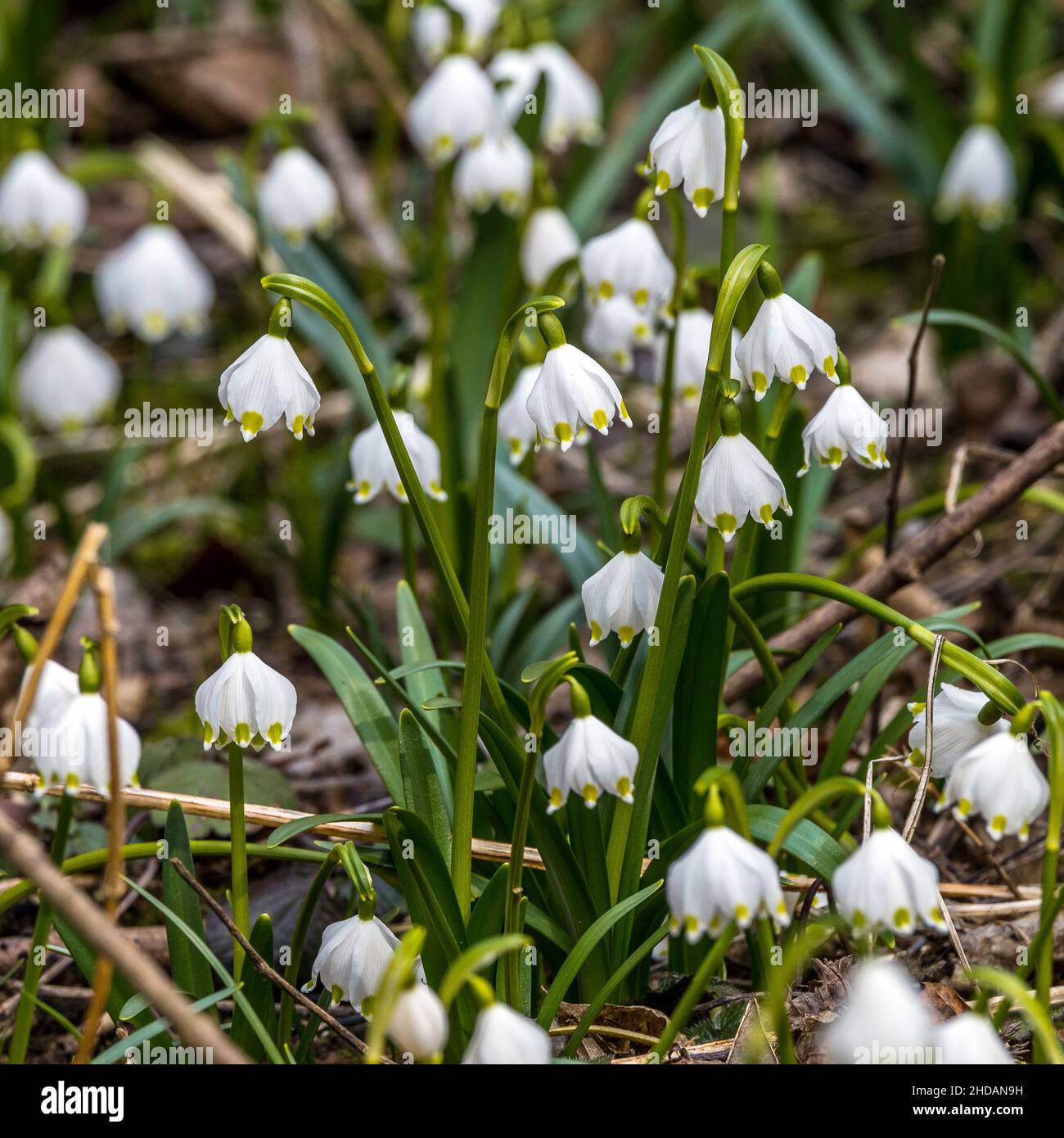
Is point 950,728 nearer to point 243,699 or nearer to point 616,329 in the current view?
point 243,699

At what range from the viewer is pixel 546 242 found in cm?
277

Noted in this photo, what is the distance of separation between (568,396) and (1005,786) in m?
0.59

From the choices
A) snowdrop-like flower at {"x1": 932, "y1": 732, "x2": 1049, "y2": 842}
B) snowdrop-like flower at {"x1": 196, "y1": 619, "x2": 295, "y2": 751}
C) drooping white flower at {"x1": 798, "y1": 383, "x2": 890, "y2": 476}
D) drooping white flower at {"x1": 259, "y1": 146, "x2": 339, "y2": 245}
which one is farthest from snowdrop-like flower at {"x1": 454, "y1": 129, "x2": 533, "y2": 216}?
snowdrop-like flower at {"x1": 932, "y1": 732, "x2": 1049, "y2": 842}

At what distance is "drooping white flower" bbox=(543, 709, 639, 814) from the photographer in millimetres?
1404

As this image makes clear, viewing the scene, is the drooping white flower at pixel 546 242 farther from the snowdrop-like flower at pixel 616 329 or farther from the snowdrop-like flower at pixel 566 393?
the snowdrop-like flower at pixel 566 393

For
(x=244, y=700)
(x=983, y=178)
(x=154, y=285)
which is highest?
(x=983, y=178)

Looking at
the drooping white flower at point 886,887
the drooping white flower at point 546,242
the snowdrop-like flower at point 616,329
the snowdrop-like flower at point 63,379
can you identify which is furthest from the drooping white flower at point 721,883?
the snowdrop-like flower at point 63,379

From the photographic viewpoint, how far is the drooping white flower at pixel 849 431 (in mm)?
1548

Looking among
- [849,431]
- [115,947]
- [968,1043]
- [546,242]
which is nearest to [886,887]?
[968,1043]

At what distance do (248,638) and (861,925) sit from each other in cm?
71
